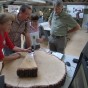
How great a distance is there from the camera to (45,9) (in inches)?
203

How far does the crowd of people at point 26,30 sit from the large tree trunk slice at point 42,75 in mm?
205

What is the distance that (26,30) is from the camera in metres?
2.46

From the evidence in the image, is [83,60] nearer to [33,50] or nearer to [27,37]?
[33,50]

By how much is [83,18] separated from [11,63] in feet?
15.9

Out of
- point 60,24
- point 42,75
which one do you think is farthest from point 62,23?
point 42,75

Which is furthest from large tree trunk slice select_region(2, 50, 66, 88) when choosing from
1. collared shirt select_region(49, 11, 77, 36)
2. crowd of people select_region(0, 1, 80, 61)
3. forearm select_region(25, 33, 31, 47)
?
collared shirt select_region(49, 11, 77, 36)

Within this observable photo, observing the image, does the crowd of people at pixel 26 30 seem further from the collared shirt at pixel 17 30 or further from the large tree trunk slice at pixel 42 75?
the large tree trunk slice at pixel 42 75

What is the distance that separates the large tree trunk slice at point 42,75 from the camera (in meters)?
1.48

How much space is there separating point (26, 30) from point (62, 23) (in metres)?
0.77

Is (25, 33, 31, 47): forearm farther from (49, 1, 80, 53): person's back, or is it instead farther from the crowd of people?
(49, 1, 80, 53): person's back

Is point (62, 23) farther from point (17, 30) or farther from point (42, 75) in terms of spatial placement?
point (42, 75)

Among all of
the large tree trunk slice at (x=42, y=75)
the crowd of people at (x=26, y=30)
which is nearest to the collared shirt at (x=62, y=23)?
the crowd of people at (x=26, y=30)

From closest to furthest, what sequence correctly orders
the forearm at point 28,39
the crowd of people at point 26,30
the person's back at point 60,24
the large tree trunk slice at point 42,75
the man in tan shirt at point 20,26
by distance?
the large tree trunk slice at point 42,75 → the crowd of people at point 26,30 → the man in tan shirt at point 20,26 → the forearm at point 28,39 → the person's back at point 60,24

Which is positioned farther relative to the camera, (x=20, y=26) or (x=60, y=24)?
(x=60, y=24)
